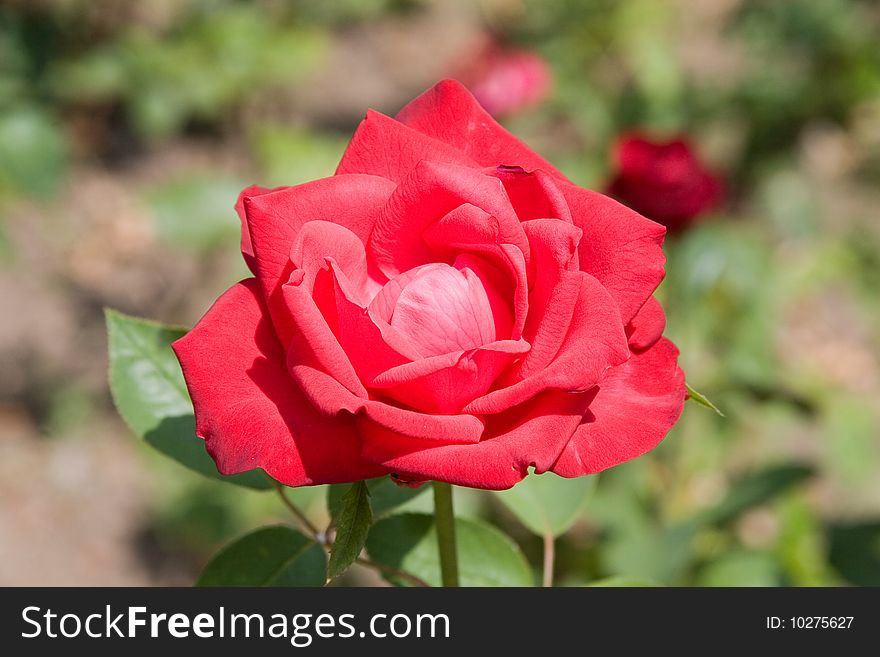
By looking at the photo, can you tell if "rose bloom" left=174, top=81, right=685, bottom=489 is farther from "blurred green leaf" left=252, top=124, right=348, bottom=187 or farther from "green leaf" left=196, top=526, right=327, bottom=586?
"blurred green leaf" left=252, top=124, right=348, bottom=187

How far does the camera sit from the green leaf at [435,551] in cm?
89

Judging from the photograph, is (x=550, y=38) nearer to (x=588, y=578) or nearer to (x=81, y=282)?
(x=81, y=282)

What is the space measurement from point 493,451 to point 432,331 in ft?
0.34

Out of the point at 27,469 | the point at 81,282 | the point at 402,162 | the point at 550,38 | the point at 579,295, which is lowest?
the point at 579,295

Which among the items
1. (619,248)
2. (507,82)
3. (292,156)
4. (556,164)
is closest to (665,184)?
(556,164)

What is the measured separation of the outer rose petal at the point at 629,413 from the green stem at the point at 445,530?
0.13m

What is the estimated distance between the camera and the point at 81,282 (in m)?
2.85

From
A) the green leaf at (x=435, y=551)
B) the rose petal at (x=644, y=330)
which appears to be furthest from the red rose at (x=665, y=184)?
the rose petal at (x=644, y=330)

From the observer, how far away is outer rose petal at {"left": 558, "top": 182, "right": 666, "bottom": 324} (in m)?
0.63

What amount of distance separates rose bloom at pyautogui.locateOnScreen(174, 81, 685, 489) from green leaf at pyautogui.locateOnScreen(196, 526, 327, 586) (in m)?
0.27

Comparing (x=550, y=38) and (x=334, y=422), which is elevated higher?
(x=550, y=38)

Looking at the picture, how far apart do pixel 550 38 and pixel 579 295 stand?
2.95m

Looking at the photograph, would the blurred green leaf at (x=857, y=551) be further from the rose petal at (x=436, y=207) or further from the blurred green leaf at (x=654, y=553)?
the rose petal at (x=436, y=207)

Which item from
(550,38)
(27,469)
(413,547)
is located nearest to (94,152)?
(27,469)
